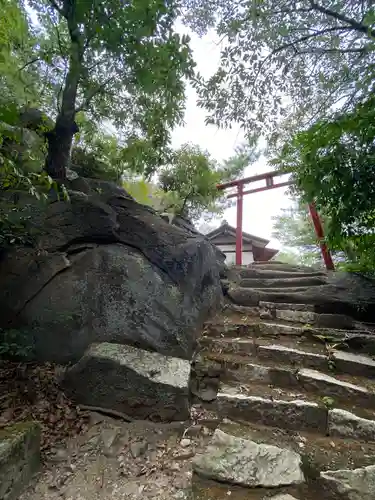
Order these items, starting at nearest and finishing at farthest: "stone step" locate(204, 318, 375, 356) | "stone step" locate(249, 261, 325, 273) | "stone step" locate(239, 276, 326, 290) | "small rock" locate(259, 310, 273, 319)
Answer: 1. "stone step" locate(204, 318, 375, 356)
2. "small rock" locate(259, 310, 273, 319)
3. "stone step" locate(239, 276, 326, 290)
4. "stone step" locate(249, 261, 325, 273)

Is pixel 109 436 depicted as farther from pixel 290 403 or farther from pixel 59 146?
pixel 59 146

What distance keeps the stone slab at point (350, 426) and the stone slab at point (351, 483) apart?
40 cm

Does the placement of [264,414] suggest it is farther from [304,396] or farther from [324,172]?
[324,172]

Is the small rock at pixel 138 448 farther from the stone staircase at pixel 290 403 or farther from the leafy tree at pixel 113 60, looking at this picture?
the leafy tree at pixel 113 60

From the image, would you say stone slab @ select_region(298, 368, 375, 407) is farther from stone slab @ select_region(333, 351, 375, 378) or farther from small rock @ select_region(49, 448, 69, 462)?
small rock @ select_region(49, 448, 69, 462)

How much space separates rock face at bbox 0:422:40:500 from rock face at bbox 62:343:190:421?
665mm

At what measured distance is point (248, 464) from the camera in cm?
198

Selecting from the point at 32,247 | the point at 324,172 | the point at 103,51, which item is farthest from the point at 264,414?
the point at 103,51

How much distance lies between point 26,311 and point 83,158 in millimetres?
4422


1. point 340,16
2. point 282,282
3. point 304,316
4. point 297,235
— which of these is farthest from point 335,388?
point 297,235

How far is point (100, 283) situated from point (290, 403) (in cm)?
248

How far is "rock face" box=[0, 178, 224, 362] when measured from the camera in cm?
304

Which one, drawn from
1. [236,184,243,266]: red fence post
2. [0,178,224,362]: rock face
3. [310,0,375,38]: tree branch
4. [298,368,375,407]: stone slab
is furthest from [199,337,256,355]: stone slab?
[236,184,243,266]: red fence post

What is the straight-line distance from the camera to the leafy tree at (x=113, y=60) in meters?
2.61
